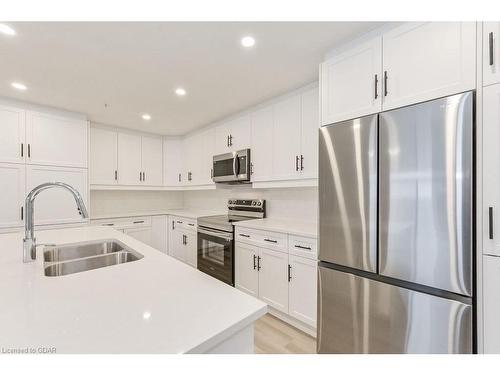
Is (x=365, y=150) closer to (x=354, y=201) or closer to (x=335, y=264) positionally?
(x=354, y=201)

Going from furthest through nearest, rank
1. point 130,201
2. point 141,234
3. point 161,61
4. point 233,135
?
point 130,201, point 141,234, point 233,135, point 161,61

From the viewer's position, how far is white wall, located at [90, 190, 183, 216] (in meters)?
3.88

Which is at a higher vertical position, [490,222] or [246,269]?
[490,222]

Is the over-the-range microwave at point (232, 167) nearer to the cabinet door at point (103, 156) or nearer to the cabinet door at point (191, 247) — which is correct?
the cabinet door at point (191, 247)

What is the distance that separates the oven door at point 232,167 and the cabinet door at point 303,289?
1.29m

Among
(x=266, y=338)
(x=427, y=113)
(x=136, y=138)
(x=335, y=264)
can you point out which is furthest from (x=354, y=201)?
(x=136, y=138)

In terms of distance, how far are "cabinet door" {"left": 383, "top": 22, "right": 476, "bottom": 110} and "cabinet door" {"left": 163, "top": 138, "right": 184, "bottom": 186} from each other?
367 centimetres

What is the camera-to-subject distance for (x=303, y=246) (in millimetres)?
1981

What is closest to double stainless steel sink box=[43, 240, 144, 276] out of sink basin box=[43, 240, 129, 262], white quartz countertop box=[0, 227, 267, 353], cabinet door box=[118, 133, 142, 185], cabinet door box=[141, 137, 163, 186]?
sink basin box=[43, 240, 129, 262]

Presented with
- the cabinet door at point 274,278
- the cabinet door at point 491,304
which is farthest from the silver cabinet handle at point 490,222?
the cabinet door at point 274,278

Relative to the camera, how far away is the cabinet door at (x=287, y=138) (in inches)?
94.7

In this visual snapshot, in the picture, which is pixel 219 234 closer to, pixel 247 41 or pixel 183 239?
pixel 183 239

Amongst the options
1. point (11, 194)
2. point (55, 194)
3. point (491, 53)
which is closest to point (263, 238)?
point (491, 53)

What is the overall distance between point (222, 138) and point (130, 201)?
2.26 m
